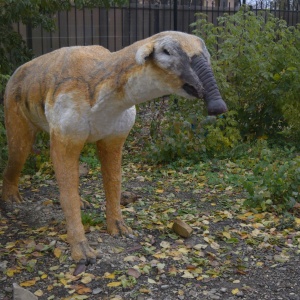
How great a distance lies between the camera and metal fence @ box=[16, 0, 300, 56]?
9977 mm

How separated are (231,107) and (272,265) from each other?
3807 mm

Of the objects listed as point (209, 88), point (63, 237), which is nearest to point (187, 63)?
point (209, 88)

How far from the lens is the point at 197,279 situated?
404cm

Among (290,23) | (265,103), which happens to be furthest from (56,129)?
(290,23)

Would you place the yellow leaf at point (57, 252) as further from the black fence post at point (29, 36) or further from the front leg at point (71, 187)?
the black fence post at point (29, 36)

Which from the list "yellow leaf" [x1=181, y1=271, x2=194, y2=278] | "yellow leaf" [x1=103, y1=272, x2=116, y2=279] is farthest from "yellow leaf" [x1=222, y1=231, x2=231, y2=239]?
"yellow leaf" [x1=103, y1=272, x2=116, y2=279]

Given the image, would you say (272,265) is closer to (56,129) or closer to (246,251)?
(246,251)

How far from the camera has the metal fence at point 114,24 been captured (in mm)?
9977

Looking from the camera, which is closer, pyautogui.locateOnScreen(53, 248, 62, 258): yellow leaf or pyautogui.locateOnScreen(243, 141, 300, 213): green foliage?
pyautogui.locateOnScreen(53, 248, 62, 258): yellow leaf

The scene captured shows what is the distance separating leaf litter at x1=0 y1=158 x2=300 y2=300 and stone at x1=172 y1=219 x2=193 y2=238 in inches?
2.6

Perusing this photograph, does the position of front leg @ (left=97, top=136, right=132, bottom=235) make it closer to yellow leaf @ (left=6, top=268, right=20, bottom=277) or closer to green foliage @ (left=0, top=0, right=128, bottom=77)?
yellow leaf @ (left=6, top=268, right=20, bottom=277)

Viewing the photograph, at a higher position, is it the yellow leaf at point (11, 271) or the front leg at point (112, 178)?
the front leg at point (112, 178)

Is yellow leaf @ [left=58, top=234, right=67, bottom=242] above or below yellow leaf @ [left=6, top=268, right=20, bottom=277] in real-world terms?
above

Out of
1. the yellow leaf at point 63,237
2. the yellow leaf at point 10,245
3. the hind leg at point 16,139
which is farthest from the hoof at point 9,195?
the yellow leaf at point 63,237
